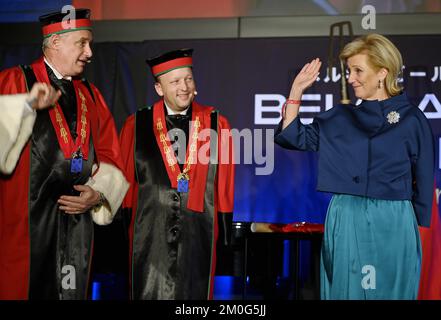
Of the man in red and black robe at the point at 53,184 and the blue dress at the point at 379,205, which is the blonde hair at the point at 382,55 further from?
the man in red and black robe at the point at 53,184

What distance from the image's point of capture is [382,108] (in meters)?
3.49

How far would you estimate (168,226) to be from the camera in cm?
385

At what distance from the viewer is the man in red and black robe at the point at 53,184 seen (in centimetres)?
348

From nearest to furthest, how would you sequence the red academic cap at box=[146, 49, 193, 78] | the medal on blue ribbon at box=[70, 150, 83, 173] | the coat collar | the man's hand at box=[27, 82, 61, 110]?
the man's hand at box=[27, 82, 61, 110] → the coat collar → the medal on blue ribbon at box=[70, 150, 83, 173] → the red academic cap at box=[146, 49, 193, 78]

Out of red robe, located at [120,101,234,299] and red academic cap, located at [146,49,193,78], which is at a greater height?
red academic cap, located at [146,49,193,78]

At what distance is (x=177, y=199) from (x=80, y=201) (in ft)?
1.73

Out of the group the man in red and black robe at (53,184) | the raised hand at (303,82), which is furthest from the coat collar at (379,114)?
the man in red and black robe at (53,184)

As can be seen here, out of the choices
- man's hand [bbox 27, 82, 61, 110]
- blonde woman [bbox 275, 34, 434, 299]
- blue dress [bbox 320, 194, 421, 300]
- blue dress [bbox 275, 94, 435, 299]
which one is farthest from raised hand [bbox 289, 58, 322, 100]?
man's hand [bbox 27, 82, 61, 110]

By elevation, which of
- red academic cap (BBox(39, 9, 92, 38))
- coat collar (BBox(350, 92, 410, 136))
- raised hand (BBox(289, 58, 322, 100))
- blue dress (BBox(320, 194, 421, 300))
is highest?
red academic cap (BBox(39, 9, 92, 38))

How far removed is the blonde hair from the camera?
3.46 m

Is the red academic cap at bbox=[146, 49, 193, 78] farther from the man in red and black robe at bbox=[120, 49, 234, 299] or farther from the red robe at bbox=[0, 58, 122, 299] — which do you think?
the red robe at bbox=[0, 58, 122, 299]

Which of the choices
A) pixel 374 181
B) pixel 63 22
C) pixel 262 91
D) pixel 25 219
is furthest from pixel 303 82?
pixel 262 91

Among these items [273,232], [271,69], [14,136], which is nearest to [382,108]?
[273,232]

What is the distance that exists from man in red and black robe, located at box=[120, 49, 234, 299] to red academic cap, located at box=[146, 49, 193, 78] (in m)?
0.06
